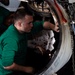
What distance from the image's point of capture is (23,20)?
808mm

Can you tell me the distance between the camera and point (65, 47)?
2.62ft

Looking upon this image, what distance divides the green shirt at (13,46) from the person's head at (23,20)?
0.5 inches

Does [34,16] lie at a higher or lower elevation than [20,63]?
higher

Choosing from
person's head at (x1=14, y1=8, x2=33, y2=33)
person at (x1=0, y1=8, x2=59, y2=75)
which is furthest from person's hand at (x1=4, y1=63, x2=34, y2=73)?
person's head at (x1=14, y1=8, x2=33, y2=33)

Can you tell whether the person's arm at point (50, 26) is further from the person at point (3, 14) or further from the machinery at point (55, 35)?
the person at point (3, 14)

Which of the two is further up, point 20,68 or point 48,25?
point 48,25

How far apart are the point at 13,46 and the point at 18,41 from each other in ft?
0.08

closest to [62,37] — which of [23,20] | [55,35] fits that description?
[55,35]

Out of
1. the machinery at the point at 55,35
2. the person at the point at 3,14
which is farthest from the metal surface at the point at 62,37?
the person at the point at 3,14

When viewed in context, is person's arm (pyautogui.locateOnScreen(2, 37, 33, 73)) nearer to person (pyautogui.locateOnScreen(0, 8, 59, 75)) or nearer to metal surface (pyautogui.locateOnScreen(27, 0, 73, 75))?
person (pyautogui.locateOnScreen(0, 8, 59, 75))

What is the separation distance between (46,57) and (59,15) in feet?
0.45

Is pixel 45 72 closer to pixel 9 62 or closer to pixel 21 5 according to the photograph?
pixel 9 62

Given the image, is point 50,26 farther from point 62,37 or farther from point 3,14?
point 3,14

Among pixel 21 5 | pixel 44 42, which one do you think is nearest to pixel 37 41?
pixel 44 42
